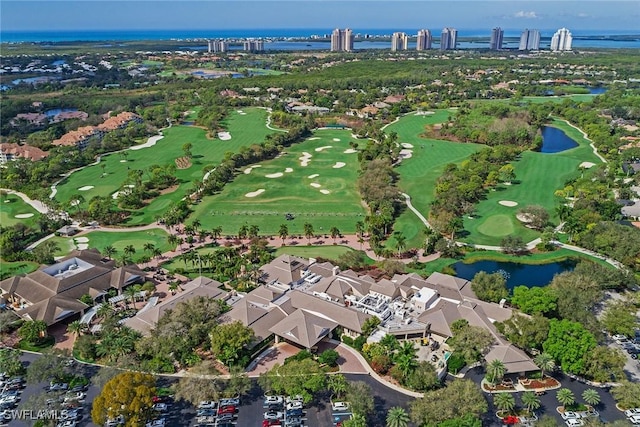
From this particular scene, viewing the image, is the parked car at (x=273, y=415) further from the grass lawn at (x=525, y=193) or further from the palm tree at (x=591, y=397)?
the grass lawn at (x=525, y=193)

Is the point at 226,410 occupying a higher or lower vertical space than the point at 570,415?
lower

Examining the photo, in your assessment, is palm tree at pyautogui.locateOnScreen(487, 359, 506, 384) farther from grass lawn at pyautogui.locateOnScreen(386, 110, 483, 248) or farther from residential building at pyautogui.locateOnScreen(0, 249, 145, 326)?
residential building at pyautogui.locateOnScreen(0, 249, 145, 326)

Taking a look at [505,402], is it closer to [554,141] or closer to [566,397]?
[566,397]

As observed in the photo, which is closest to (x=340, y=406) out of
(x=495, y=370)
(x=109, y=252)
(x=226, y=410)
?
(x=226, y=410)

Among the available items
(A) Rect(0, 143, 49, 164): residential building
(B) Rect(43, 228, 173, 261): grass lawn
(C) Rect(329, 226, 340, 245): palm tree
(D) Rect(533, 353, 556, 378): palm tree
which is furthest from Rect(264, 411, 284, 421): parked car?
(A) Rect(0, 143, 49, 164): residential building

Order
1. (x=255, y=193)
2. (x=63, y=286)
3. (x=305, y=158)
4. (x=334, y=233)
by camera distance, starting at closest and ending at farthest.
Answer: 1. (x=63, y=286)
2. (x=334, y=233)
3. (x=255, y=193)
4. (x=305, y=158)

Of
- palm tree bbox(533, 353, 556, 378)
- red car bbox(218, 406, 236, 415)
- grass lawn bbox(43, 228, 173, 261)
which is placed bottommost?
grass lawn bbox(43, 228, 173, 261)
